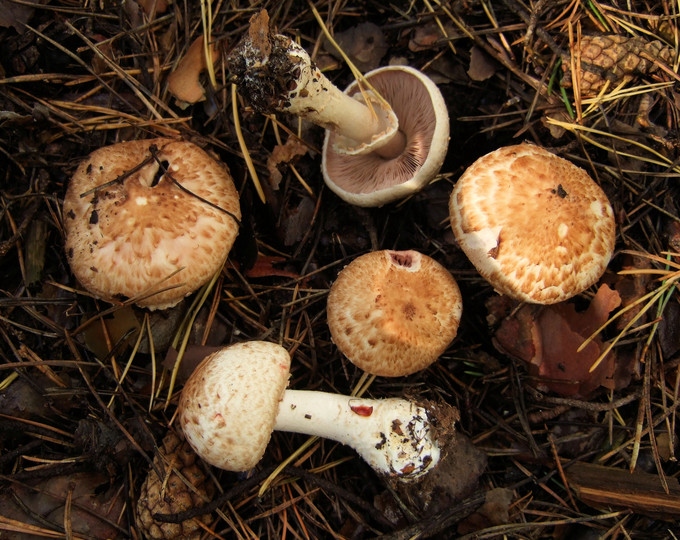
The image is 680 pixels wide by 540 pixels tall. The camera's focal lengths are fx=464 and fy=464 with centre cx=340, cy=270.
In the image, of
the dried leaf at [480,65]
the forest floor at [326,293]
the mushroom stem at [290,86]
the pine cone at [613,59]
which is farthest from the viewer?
the dried leaf at [480,65]

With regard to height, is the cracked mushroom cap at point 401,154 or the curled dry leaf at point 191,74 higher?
the curled dry leaf at point 191,74

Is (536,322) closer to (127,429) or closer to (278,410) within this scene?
(278,410)

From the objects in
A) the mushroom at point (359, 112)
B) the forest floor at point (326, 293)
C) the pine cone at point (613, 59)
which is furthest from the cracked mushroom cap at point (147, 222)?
the pine cone at point (613, 59)

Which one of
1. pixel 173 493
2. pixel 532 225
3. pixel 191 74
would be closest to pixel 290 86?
pixel 191 74

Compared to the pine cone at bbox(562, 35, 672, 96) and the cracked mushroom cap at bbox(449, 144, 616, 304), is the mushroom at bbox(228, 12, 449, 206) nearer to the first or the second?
the cracked mushroom cap at bbox(449, 144, 616, 304)

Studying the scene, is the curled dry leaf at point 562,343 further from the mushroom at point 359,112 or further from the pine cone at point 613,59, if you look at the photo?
the pine cone at point 613,59

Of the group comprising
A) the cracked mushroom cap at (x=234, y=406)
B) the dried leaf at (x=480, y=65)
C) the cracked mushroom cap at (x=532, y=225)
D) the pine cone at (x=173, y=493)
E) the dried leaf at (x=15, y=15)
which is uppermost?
the dried leaf at (x=15, y=15)

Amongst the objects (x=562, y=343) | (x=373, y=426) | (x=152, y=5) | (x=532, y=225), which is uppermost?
(x=152, y=5)

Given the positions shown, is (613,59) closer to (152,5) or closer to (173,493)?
(152,5)
